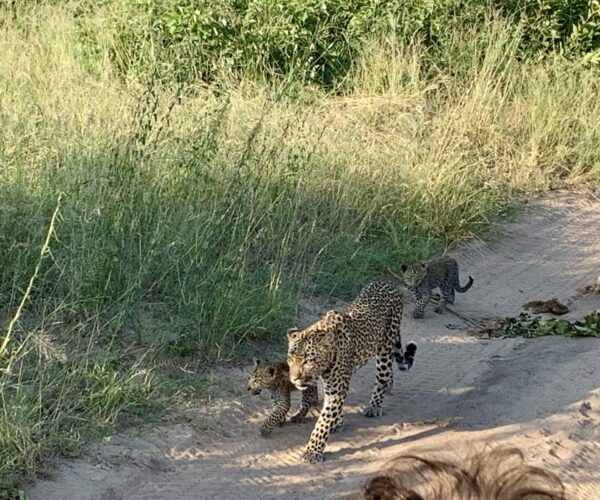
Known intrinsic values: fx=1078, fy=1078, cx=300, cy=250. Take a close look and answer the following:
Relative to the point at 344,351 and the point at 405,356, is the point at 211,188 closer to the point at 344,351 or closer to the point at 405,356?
the point at 405,356

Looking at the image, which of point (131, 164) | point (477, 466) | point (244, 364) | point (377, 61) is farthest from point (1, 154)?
point (477, 466)

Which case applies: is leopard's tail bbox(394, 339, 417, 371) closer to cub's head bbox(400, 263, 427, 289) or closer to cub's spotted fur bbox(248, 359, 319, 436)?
cub's spotted fur bbox(248, 359, 319, 436)

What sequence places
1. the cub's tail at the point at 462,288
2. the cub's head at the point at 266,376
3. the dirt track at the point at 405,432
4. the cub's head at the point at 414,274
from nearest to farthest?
the dirt track at the point at 405,432, the cub's head at the point at 266,376, the cub's head at the point at 414,274, the cub's tail at the point at 462,288

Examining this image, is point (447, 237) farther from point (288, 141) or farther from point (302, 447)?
point (302, 447)

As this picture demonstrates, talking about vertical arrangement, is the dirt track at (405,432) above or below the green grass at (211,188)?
below

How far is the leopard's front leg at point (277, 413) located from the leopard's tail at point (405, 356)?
97cm

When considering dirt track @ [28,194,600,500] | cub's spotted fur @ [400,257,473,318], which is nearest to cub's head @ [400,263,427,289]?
cub's spotted fur @ [400,257,473,318]

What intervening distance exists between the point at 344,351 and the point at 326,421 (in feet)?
1.30

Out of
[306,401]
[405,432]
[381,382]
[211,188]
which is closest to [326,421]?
[306,401]

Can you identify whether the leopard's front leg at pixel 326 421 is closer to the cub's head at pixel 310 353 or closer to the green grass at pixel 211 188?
the cub's head at pixel 310 353

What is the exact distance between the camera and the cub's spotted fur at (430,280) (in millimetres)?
7766

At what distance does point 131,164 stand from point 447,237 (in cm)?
308

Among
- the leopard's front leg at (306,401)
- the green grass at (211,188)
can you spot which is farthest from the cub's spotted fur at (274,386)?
the green grass at (211,188)

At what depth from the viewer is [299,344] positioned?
5492 millimetres
